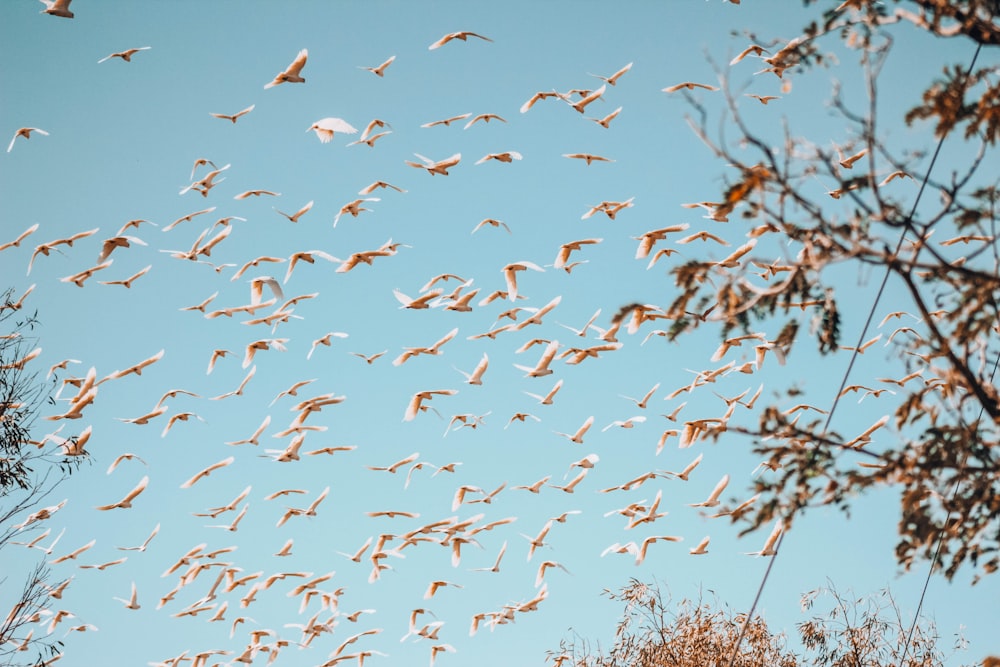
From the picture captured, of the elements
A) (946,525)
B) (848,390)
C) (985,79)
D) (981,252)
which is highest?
(848,390)

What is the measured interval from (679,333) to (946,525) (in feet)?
5.61

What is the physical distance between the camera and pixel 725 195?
5191 mm

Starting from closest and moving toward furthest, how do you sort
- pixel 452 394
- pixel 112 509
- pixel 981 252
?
pixel 981 252
pixel 452 394
pixel 112 509

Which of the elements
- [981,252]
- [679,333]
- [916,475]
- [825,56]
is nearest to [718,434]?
[679,333]

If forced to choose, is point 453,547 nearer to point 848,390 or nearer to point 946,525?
point 848,390

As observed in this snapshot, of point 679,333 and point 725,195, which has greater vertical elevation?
point 725,195

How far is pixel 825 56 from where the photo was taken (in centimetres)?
571

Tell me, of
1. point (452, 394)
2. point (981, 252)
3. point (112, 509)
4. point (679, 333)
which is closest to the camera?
point (981, 252)

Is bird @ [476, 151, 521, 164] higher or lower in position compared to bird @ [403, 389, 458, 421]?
higher

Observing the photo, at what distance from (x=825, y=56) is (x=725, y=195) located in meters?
1.21

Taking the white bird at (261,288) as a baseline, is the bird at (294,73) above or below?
above

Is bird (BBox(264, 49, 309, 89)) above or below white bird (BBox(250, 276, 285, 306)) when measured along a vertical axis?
above

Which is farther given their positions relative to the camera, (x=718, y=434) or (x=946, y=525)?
(x=718, y=434)

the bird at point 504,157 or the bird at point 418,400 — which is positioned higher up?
the bird at point 504,157
